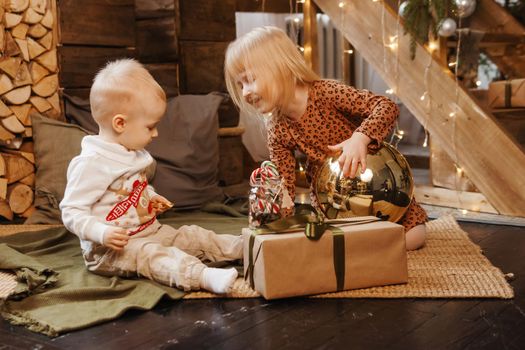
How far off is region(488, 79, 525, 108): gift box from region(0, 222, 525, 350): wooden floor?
5.56ft

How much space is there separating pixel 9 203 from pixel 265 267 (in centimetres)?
158

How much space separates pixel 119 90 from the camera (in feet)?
5.38

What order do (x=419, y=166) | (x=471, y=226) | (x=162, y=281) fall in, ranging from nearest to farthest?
(x=162, y=281) → (x=471, y=226) → (x=419, y=166)

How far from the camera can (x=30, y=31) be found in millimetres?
2604

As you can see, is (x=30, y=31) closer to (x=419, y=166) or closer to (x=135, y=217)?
(x=135, y=217)

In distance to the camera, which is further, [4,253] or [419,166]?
[419,166]

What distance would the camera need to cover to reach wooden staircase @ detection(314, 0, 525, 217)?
2480 millimetres

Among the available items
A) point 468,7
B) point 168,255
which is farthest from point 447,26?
point 168,255

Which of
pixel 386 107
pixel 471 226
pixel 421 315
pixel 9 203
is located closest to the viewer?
pixel 421 315

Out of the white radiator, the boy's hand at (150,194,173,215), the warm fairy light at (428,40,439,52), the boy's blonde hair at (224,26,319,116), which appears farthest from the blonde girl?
the white radiator

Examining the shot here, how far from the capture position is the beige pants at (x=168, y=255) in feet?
5.13

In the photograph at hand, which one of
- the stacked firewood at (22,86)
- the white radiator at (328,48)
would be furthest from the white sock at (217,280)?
the white radiator at (328,48)

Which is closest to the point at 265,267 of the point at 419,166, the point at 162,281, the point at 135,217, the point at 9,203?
the point at 162,281

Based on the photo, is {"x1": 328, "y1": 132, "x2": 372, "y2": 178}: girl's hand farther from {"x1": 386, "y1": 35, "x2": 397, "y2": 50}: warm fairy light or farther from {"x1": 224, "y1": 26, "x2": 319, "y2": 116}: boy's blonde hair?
{"x1": 386, "y1": 35, "x2": 397, "y2": 50}: warm fairy light
